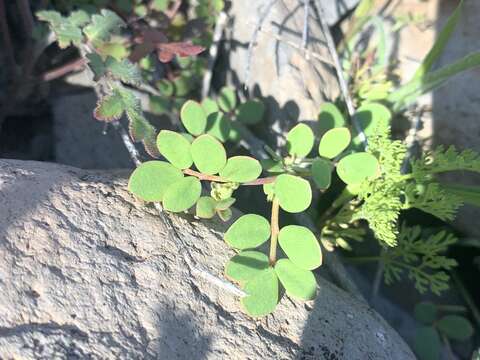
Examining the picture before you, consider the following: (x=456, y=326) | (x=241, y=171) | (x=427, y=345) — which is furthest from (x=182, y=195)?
(x=456, y=326)

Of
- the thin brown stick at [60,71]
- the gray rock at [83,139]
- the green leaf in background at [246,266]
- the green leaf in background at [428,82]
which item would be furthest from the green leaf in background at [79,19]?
the green leaf in background at [428,82]

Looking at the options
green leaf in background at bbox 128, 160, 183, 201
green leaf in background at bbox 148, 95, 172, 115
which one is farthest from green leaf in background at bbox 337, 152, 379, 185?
green leaf in background at bbox 148, 95, 172, 115

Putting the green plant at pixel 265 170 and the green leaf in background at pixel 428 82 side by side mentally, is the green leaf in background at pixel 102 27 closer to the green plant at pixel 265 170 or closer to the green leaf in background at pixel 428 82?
the green plant at pixel 265 170

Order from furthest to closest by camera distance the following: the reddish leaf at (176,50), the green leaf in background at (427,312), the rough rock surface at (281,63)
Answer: the rough rock surface at (281,63) → the green leaf in background at (427,312) → the reddish leaf at (176,50)

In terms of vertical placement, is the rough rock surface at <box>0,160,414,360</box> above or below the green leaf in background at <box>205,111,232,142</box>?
below

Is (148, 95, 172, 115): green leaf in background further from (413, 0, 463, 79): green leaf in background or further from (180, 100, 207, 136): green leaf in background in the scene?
(413, 0, 463, 79): green leaf in background

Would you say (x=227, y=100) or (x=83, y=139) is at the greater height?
(x=227, y=100)

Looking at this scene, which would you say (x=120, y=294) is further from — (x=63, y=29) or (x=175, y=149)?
(x=63, y=29)
